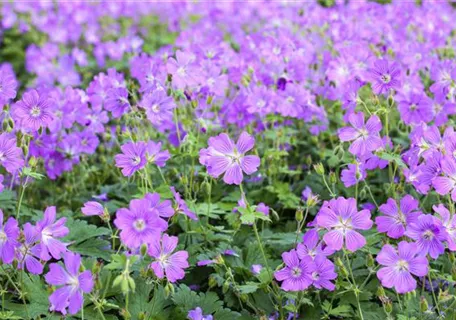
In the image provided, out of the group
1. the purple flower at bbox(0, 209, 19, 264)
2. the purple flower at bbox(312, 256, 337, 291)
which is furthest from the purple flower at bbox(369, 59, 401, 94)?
the purple flower at bbox(0, 209, 19, 264)

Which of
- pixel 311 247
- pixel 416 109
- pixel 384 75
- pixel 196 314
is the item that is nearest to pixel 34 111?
pixel 196 314

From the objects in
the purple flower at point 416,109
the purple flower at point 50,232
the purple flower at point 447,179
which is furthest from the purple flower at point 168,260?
the purple flower at point 416,109

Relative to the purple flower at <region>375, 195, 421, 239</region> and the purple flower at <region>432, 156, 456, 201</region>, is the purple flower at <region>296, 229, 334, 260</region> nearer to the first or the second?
the purple flower at <region>375, 195, 421, 239</region>

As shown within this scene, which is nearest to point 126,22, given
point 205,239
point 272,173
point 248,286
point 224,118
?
point 224,118

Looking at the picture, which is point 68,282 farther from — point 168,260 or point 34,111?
point 34,111

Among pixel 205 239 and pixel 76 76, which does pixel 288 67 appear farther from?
pixel 76 76

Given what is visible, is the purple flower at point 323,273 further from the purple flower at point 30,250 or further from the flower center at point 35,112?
the flower center at point 35,112
